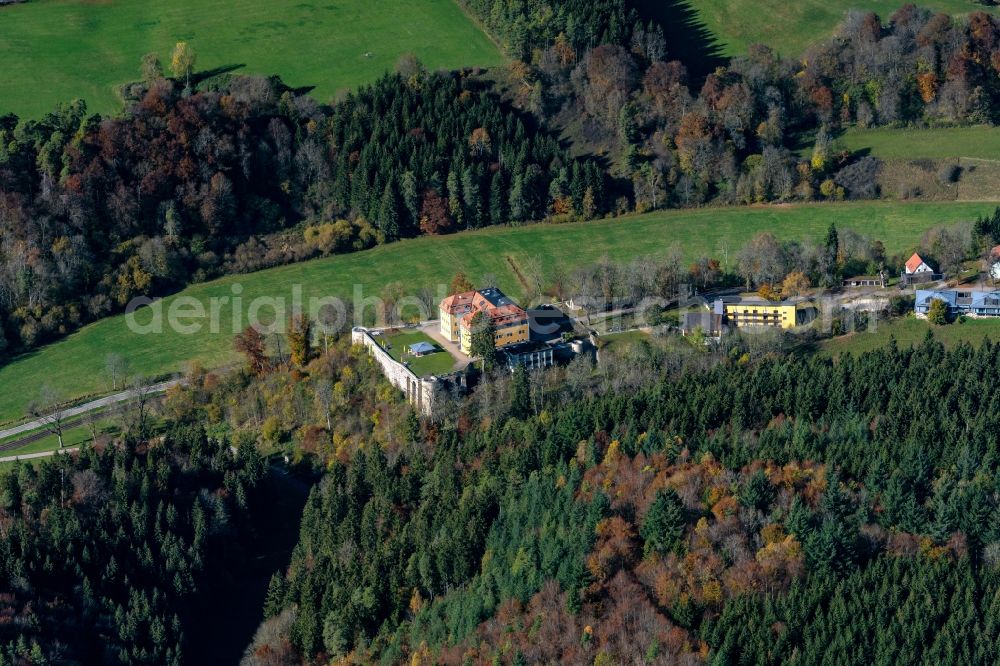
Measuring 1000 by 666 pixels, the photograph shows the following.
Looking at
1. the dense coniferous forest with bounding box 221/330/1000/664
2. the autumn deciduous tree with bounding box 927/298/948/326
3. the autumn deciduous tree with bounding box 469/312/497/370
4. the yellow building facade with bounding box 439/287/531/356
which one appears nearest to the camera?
the dense coniferous forest with bounding box 221/330/1000/664

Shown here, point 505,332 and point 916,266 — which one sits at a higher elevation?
point 505,332

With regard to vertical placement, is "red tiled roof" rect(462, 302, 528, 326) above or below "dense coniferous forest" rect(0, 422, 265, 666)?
above

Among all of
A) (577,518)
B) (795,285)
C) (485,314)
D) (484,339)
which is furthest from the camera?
(795,285)

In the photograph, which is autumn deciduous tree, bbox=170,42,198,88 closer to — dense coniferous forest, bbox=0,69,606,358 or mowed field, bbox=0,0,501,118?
dense coniferous forest, bbox=0,69,606,358

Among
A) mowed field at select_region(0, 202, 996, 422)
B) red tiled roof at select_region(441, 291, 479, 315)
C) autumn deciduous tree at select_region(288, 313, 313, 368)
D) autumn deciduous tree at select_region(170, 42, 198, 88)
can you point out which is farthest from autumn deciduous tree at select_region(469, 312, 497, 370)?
autumn deciduous tree at select_region(170, 42, 198, 88)

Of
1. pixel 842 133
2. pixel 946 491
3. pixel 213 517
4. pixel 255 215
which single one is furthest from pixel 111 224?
pixel 946 491

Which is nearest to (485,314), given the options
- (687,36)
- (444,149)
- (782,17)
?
(444,149)

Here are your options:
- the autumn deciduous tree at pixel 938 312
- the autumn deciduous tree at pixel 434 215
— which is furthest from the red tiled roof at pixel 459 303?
the autumn deciduous tree at pixel 938 312

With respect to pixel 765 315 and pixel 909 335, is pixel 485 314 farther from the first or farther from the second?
pixel 909 335
